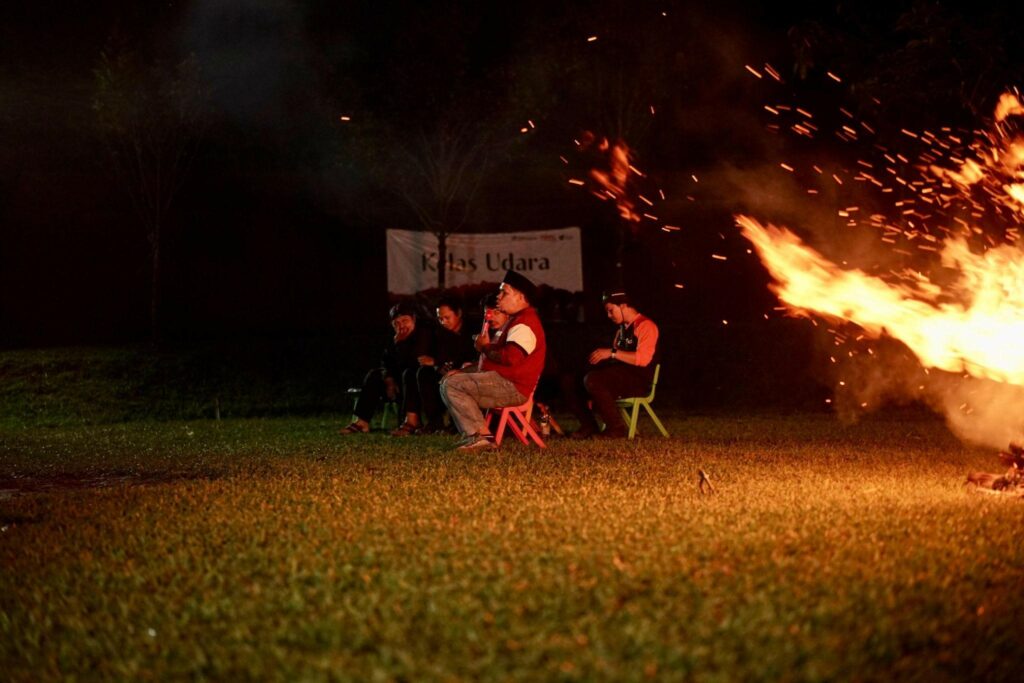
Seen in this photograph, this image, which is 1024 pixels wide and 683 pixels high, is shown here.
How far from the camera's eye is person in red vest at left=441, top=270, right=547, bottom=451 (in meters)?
12.1

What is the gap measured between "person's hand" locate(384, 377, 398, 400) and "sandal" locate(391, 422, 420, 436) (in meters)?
0.72

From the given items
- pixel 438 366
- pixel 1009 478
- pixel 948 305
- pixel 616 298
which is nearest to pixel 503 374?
pixel 616 298

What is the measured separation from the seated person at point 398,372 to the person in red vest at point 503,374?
2662 mm

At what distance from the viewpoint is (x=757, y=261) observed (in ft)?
90.2

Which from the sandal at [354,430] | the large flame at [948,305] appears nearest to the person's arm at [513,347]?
the large flame at [948,305]

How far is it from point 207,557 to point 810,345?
51.8 ft

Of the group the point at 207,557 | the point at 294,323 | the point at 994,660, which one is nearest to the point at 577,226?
the point at 294,323

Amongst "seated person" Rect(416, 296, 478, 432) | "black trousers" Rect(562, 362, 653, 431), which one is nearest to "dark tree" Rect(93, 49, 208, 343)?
"seated person" Rect(416, 296, 478, 432)

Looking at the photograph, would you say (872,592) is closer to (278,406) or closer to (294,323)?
(278,406)

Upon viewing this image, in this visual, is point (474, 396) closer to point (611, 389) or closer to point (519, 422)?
point (519, 422)

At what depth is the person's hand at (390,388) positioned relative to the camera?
15203 millimetres

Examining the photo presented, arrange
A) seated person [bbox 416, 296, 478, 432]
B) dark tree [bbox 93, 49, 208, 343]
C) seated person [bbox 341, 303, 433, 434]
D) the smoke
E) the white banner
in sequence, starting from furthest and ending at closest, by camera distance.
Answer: the white banner < dark tree [bbox 93, 49, 208, 343] < the smoke < seated person [bbox 341, 303, 433, 434] < seated person [bbox 416, 296, 478, 432]

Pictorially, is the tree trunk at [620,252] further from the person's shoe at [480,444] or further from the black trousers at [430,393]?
the person's shoe at [480,444]

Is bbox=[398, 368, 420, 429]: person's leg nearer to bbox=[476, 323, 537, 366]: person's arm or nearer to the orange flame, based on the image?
bbox=[476, 323, 537, 366]: person's arm
